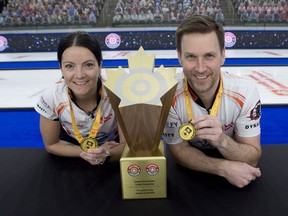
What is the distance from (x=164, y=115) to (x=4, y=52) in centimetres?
1213

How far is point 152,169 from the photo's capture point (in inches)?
45.9

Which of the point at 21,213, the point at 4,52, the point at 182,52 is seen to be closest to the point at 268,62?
the point at 182,52

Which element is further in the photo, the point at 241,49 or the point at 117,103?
the point at 241,49

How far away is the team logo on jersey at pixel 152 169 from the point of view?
116 centimetres

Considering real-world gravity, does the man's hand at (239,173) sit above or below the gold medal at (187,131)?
below

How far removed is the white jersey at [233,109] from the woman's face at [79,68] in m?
0.48

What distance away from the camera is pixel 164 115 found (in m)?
1.15

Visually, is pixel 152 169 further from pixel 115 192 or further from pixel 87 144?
pixel 87 144

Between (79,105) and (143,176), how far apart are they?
84 centimetres

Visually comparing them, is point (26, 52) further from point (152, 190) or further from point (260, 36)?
point (152, 190)

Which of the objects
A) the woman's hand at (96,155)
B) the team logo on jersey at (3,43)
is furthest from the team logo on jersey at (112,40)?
the woman's hand at (96,155)

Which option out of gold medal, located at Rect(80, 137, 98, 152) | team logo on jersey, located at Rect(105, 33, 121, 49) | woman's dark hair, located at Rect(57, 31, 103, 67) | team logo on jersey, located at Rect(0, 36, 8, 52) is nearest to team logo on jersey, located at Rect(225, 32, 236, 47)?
team logo on jersey, located at Rect(105, 33, 121, 49)

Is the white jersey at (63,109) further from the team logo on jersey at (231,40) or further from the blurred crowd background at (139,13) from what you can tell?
the blurred crowd background at (139,13)

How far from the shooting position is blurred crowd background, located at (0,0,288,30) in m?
12.6
